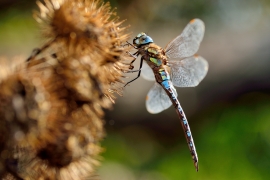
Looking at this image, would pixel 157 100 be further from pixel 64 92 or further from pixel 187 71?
pixel 64 92

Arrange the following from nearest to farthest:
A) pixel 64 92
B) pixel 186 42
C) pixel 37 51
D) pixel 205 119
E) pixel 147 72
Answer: pixel 64 92 < pixel 37 51 < pixel 186 42 < pixel 147 72 < pixel 205 119

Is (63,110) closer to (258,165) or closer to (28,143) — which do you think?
(28,143)

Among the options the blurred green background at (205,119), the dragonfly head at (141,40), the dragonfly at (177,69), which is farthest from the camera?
the blurred green background at (205,119)

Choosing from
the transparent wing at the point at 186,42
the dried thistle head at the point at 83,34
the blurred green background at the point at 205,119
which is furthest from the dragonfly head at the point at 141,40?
the blurred green background at the point at 205,119

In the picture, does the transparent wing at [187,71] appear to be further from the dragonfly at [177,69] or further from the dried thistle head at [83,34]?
the dried thistle head at [83,34]

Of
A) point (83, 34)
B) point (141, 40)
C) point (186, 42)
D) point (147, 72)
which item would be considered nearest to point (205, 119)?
point (147, 72)

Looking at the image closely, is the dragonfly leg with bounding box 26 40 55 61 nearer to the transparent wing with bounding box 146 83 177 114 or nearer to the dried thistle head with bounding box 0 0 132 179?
the dried thistle head with bounding box 0 0 132 179
